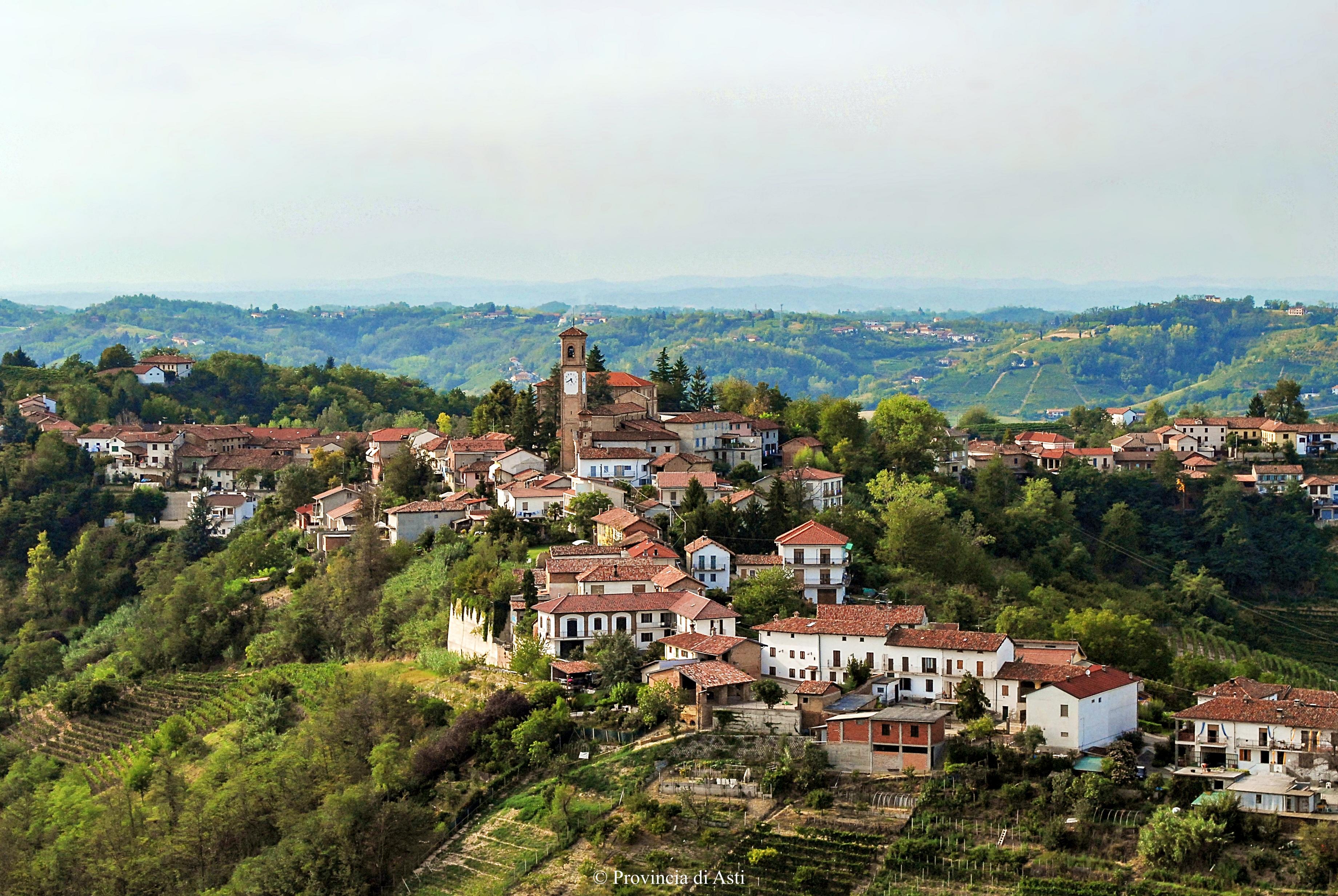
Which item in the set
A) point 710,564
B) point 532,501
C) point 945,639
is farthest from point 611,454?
point 945,639

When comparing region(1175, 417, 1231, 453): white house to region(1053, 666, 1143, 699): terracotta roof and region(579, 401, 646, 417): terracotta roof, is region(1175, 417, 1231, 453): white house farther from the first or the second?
region(1053, 666, 1143, 699): terracotta roof

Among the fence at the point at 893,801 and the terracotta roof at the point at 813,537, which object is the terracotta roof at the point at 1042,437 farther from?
the fence at the point at 893,801

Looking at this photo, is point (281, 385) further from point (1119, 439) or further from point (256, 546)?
point (1119, 439)

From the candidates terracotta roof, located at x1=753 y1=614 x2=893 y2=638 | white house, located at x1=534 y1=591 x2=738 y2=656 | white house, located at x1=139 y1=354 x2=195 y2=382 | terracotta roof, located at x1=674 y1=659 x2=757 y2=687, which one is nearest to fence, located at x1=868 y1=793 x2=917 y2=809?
terracotta roof, located at x1=674 y1=659 x2=757 y2=687

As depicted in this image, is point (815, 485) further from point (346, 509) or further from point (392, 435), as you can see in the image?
point (392, 435)

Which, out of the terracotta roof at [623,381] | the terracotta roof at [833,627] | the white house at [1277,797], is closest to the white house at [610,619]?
the terracotta roof at [833,627]

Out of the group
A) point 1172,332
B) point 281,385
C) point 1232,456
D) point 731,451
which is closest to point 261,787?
point 731,451
